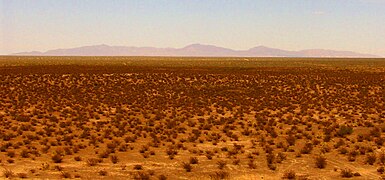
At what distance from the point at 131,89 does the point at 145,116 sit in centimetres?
1629

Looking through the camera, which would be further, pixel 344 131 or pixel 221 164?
pixel 344 131

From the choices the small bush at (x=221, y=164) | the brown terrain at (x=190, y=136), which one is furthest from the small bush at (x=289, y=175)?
the small bush at (x=221, y=164)

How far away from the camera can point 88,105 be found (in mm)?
29125

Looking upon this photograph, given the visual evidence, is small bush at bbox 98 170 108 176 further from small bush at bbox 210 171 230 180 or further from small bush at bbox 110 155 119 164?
small bush at bbox 210 171 230 180

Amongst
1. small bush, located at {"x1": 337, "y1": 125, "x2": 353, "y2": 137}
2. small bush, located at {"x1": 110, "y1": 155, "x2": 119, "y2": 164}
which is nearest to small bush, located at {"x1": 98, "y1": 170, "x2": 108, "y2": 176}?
small bush, located at {"x1": 110, "y1": 155, "x2": 119, "y2": 164}

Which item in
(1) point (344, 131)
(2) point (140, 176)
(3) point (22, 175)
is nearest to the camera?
(3) point (22, 175)

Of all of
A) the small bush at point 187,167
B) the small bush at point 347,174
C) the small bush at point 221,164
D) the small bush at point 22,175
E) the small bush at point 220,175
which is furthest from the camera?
the small bush at point 221,164

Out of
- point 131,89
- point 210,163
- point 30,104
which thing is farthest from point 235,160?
point 131,89

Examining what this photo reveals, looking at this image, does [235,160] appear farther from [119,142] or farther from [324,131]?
[324,131]

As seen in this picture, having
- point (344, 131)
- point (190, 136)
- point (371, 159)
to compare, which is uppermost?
point (371, 159)

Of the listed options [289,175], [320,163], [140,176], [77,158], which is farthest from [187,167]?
[320,163]

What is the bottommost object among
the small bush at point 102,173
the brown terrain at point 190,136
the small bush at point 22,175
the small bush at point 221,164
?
the brown terrain at point 190,136

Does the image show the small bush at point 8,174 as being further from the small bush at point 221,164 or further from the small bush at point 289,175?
the small bush at point 289,175

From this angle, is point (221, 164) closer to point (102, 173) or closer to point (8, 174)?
point (102, 173)
